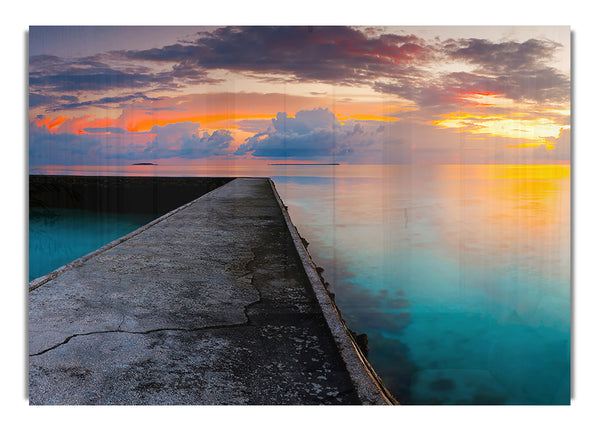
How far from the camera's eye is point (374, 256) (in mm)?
9680

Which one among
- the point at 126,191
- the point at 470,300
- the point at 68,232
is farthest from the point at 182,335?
the point at 126,191

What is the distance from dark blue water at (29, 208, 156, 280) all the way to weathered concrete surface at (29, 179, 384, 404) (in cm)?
672

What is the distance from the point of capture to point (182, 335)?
2.59 m

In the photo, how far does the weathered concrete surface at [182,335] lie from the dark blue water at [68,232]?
6.72 metres

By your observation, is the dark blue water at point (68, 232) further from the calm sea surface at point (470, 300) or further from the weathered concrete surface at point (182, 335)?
the weathered concrete surface at point (182, 335)

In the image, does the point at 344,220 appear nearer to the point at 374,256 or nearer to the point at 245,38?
the point at 374,256

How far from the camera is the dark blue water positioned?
1115 cm

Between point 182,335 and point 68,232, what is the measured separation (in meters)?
15.4

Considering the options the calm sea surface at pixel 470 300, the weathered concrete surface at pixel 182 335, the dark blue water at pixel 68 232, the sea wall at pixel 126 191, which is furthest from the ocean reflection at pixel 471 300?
the sea wall at pixel 126 191

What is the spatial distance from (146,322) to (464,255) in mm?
7218

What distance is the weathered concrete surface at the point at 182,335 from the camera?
2031mm

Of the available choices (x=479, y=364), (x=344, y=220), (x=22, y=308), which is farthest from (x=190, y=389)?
(x=344, y=220)

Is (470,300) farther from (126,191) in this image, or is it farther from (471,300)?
(126,191)


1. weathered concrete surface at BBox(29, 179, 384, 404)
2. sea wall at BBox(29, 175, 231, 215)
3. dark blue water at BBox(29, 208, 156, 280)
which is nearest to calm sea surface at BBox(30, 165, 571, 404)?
weathered concrete surface at BBox(29, 179, 384, 404)
